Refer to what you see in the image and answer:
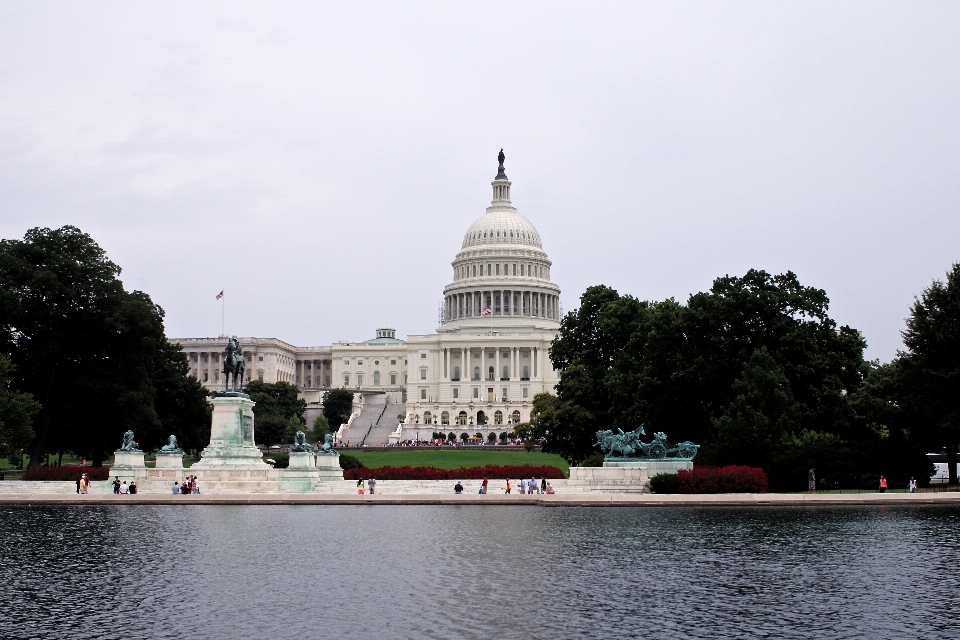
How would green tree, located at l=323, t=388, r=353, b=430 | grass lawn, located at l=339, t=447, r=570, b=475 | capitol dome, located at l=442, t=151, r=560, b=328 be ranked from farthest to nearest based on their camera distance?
capitol dome, located at l=442, t=151, r=560, b=328 < green tree, located at l=323, t=388, r=353, b=430 < grass lawn, located at l=339, t=447, r=570, b=475

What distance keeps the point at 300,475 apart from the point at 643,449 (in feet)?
45.1

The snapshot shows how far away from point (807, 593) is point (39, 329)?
50339 millimetres

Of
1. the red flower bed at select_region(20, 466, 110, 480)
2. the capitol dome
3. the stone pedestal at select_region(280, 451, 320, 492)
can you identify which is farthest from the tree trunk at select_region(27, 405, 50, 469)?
the capitol dome

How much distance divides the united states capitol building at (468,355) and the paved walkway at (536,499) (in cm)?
9440

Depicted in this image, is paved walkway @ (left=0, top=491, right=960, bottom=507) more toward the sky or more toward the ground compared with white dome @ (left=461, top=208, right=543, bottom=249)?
more toward the ground

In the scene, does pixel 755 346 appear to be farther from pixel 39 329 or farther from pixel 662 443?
pixel 39 329

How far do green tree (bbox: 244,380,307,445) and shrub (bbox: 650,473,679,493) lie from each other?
53401mm

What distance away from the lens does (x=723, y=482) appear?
139ft

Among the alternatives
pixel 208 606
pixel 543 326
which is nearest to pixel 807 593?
pixel 208 606

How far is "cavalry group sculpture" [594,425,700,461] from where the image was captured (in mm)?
46719

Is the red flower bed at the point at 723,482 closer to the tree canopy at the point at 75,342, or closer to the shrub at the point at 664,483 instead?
the shrub at the point at 664,483

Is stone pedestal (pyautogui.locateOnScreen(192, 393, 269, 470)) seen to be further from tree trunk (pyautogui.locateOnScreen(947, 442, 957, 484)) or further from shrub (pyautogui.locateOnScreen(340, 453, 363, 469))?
tree trunk (pyautogui.locateOnScreen(947, 442, 957, 484))

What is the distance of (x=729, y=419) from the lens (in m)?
46.4

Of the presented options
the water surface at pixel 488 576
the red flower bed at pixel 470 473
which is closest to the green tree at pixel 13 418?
the red flower bed at pixel 470 473
